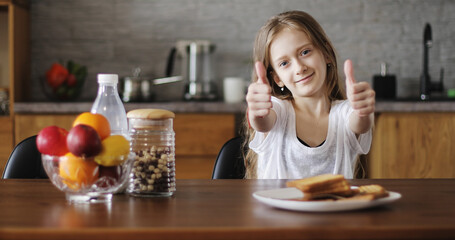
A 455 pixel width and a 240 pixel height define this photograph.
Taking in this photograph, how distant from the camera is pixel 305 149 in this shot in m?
1.72

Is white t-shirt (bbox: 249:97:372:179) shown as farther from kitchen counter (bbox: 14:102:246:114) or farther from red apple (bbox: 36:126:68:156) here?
kitchen counter (bbox: 14:102:246:114)

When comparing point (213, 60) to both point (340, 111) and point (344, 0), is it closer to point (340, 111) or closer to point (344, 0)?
point (344, 0)

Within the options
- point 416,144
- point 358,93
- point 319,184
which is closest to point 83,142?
point 319,184

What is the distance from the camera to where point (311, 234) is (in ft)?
2.69

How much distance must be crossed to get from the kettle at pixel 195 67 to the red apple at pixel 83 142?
7.49 ft

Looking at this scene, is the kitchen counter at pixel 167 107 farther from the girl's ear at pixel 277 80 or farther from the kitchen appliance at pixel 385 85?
the girl's ear at pixel 277 80

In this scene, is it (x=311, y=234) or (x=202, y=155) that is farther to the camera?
(x=202, y=155)

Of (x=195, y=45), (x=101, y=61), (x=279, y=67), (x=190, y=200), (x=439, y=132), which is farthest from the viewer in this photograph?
(x=101, y=61)

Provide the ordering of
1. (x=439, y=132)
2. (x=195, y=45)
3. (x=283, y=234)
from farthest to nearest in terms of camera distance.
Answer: (x=195, y=45), (x=439, y=132), (x=283, y=234)

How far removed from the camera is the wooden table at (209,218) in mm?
818

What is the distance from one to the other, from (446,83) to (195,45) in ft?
5.17

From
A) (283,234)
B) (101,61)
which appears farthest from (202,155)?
(283,234)

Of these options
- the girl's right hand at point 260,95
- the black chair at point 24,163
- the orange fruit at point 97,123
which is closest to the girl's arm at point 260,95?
the girl's right hand at point 260,95

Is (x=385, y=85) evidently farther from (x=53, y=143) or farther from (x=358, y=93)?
(x=53, y=143)
